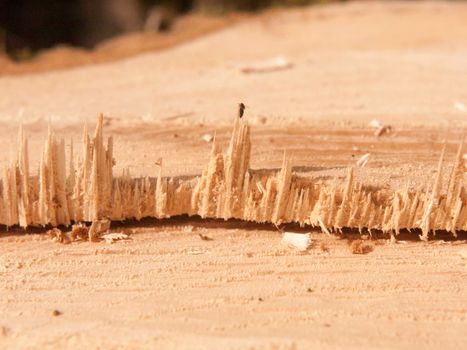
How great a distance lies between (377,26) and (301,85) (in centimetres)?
97

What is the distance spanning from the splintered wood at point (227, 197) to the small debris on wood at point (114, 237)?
43mm

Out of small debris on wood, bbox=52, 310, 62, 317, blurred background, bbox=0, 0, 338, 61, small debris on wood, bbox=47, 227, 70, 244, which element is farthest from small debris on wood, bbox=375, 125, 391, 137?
blurred background, bbox=0, 0, 338, 61

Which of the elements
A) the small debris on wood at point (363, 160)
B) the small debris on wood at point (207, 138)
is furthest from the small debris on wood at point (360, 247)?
the small debris on wood at point (207, 138)

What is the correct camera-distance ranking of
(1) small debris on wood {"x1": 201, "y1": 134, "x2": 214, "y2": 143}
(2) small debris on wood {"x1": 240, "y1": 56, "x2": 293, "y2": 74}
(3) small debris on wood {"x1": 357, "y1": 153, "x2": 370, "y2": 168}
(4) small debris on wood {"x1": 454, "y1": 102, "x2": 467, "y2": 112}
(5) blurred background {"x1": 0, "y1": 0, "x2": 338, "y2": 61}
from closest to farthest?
(3) small debris on wood {"x1": 357, "y1": 153, "x2": 370, "y2": 168} < (1) small debris on wood {"x1": 201, "y1": 134, "x2": 214, "y2": 143} < (4) small debris on wood {"x1": 454, "y1": 102, "x2": 467, "y2": 112} < (2) small debris on wood {"x1": 240, "y1": 56, "x2": 293, "y2": 74} < (5) blurred background {"x1": 0, "y1": 0, "x2": 338, "y2": 61}

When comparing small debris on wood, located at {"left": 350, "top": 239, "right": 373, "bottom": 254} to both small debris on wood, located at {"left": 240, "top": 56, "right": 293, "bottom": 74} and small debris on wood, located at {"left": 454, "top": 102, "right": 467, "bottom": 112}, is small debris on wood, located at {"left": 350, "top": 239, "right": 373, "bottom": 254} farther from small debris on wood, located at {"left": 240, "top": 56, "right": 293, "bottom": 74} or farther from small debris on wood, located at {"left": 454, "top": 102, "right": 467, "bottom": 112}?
small debris on wood, located at {"left": 240, "top": 56, "right": 293, "bottom": 74}

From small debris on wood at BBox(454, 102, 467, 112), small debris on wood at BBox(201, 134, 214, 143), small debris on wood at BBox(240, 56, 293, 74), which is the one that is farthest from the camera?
small debris on wood at BBox(240, 56, 293, 74)

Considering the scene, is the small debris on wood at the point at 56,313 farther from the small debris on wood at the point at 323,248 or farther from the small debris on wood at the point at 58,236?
the small debris on wood at the point at 323,248

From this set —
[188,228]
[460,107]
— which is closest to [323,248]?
[188,228]

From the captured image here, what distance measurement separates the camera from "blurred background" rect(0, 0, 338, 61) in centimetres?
464

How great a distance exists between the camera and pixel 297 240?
5.29 ft

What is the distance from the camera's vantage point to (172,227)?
1.64 metres

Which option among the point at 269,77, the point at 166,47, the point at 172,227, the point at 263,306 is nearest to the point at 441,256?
the point at 263,306

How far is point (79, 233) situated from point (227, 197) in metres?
0.37

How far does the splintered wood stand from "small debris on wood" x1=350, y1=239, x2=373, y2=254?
42 mm
